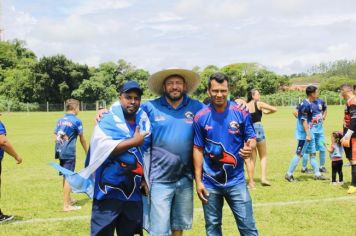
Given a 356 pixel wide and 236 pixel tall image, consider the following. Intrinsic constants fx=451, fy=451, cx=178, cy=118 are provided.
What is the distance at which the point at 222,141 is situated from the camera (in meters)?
4.68

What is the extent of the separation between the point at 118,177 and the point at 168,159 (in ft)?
2.02

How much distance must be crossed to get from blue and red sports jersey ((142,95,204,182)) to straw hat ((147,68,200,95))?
0.39 m

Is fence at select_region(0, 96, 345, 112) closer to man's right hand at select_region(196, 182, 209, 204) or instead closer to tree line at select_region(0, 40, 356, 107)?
tree line at select_region(0, 40, 356, 107)

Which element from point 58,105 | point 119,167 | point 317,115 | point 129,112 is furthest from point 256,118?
point 58,105

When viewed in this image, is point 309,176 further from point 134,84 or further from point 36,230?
point 134,84

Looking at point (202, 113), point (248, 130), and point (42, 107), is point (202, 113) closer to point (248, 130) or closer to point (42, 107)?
point (248, 130)

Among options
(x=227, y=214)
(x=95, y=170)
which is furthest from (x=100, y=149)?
(x=227, y=214)

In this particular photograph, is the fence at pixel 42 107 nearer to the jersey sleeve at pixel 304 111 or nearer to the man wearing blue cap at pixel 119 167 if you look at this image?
the jersey sleeve at pixel 304 111

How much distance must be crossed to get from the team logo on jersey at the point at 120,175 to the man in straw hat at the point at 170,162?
0.36m

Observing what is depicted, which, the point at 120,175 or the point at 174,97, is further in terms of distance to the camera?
the point at 174,97

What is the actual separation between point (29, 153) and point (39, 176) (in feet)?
19.1

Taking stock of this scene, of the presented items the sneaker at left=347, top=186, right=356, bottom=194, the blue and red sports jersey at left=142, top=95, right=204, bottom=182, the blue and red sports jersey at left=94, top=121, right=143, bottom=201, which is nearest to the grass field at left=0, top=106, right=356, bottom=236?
the sneaker at left=347, top=186, right=356, bottom=194

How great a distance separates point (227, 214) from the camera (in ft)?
24.1

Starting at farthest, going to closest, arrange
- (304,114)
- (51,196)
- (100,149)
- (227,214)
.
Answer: (304,114) < (51,196) < (227,214) < (100,149)
